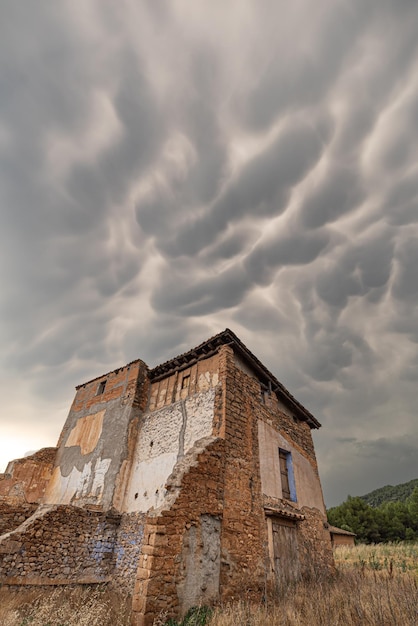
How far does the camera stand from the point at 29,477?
564 inches

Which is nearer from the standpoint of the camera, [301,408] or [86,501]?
[86,501]

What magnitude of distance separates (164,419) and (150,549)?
5.55 metres

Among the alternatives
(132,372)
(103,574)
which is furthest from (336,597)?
(132,372)

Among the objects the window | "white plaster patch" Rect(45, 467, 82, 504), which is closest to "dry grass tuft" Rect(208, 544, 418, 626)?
the window

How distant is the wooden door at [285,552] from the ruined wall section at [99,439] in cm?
575

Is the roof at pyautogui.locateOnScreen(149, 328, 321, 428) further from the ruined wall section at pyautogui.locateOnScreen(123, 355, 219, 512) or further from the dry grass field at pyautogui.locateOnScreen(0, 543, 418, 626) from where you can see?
the dry grass field at pyautogui.locateOnScreen(0, 543, 418, 626)

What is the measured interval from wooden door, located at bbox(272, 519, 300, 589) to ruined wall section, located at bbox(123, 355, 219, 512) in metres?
3.74

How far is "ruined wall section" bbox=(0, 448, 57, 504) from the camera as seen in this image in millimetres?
13984

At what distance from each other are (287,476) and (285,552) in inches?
105

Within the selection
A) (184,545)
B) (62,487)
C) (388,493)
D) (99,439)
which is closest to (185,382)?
(99,439)

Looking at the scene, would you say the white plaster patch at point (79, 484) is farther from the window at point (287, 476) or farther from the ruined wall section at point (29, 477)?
the window at point (287, 476)

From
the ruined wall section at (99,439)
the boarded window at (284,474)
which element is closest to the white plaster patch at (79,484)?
the ruined wall section at (99,439)

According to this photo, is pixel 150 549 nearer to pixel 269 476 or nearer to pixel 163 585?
pixel 163 585

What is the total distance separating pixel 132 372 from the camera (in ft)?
47.4
